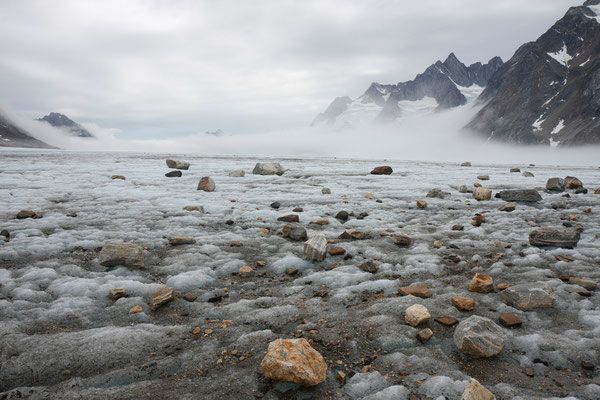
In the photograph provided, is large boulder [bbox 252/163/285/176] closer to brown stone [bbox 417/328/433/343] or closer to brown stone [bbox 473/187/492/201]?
brown stone [bbox 473/187/492/201]

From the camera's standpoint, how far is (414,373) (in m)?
3.14

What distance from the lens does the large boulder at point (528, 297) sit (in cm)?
416

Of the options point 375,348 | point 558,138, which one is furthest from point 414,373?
point 558,138

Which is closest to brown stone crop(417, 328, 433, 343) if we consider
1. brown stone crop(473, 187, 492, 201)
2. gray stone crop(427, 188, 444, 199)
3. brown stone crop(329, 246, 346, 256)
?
brown stone crop(329, 246, 346, 256)

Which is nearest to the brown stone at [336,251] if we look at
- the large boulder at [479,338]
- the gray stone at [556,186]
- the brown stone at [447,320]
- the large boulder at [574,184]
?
the brown stone at [447,320]

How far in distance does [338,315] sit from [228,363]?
5.30 ft

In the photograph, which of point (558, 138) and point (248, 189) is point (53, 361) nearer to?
point (248, 189)

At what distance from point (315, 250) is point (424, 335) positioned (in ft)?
9.14

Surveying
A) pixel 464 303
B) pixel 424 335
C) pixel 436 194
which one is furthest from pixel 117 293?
pixel 436 194

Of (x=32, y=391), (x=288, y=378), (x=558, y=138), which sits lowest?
(x=32, y=391)

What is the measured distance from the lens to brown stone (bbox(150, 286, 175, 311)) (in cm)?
438

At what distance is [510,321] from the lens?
381 cm

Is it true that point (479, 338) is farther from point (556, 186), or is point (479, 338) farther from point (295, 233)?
point (556, 186)

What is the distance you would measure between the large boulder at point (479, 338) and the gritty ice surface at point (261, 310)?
0.34 ft
